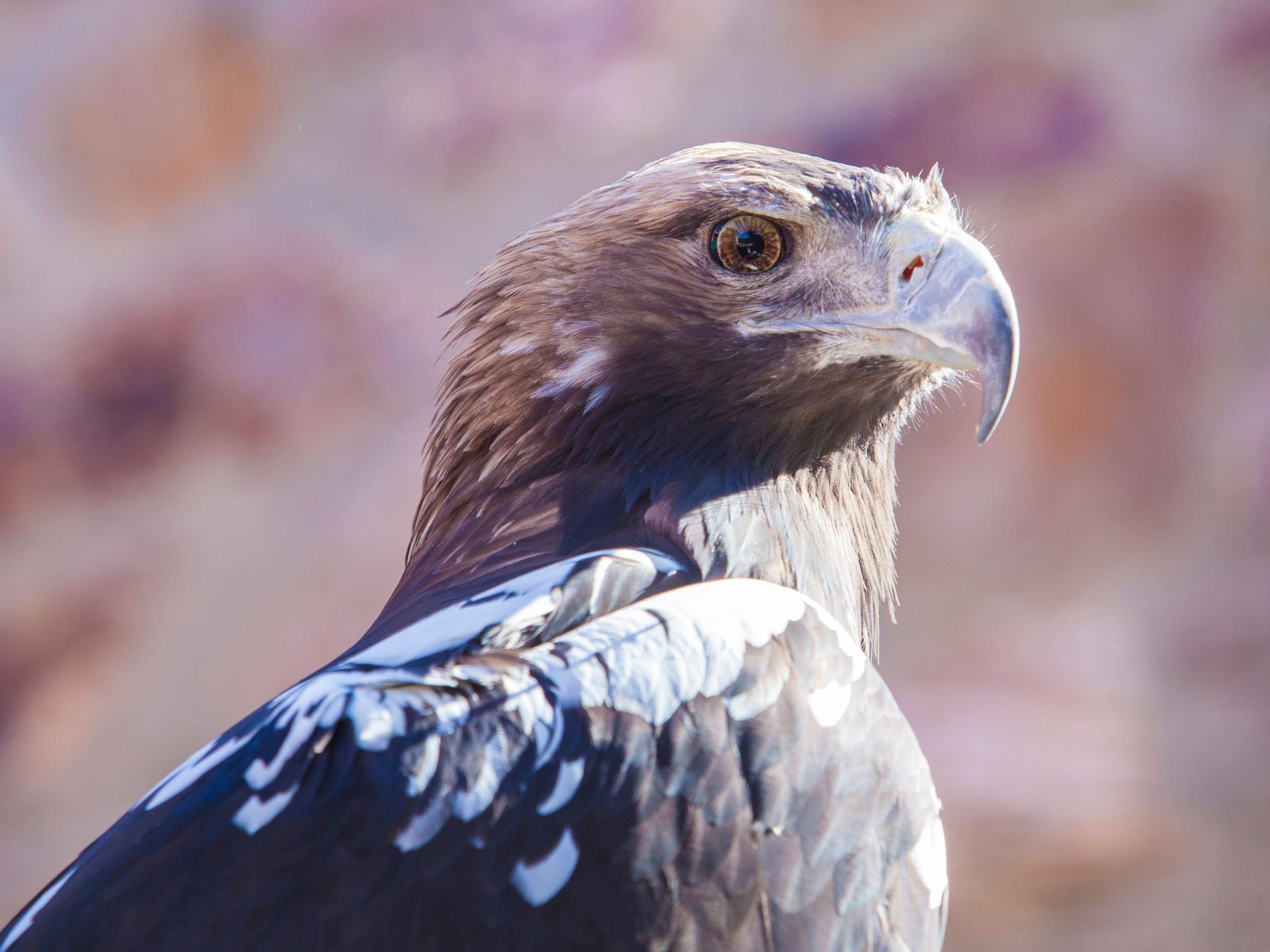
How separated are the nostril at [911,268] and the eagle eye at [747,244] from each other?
0.18 meters

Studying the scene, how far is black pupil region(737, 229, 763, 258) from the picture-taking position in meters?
2.02

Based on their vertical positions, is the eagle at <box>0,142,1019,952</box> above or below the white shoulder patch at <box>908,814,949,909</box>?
above

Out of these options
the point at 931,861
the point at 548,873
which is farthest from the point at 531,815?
the point at 931,861

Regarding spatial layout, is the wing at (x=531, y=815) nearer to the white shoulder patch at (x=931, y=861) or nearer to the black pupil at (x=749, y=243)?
the white shoulder patch at (x=931, y=861)

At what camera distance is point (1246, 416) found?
128 inches

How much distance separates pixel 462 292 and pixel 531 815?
195 centimetres

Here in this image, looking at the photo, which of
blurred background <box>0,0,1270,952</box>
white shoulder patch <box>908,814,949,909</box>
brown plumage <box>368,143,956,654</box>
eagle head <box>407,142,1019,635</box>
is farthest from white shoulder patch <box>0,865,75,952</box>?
blurred background <box>0,0,1270,952</box>

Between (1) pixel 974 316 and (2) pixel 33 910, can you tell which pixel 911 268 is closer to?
(1) pixel 974 316

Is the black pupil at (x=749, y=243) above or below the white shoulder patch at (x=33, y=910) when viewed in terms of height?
above

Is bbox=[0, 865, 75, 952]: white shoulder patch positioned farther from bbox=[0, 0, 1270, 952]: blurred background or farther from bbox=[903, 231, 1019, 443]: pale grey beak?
Answer: bbox=[0, 0, 1270, 952]: blurred background

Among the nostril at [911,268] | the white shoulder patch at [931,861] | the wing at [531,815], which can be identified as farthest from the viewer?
the nostril at [911,268]

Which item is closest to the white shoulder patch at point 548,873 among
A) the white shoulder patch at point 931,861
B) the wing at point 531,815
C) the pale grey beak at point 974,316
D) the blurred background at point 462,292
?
the wing at point 531,815

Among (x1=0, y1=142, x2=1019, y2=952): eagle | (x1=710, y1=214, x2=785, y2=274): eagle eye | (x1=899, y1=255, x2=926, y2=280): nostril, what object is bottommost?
(x1=0, y1=142, x2=1019, y2=952): eagle

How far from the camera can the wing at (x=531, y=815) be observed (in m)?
1.50
